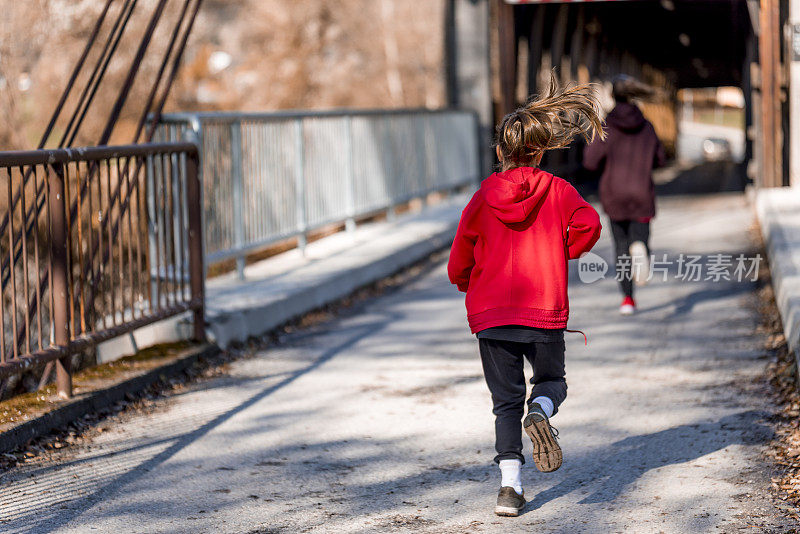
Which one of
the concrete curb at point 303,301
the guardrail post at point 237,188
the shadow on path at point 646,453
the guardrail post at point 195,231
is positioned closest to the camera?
the shadow on path at point 646,453

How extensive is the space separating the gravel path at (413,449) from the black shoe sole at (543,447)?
0.24 meters

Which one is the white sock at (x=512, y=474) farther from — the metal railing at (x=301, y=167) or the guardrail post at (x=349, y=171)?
the guardrail post at (x=349, y=171)

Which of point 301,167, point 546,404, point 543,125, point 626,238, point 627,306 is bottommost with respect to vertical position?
point 627,306

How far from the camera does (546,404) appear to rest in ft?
14.6

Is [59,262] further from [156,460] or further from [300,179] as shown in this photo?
[300,179]

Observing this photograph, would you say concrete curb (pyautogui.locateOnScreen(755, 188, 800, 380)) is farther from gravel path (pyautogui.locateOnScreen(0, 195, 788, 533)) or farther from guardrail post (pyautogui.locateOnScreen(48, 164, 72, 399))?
guardrail post (pyautogui.locateOnScreen(48, 164, 72, 399))

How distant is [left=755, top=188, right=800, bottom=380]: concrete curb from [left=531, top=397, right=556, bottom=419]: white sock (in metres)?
2.43

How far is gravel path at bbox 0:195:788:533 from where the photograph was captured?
448cm

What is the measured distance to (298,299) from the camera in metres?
9.20

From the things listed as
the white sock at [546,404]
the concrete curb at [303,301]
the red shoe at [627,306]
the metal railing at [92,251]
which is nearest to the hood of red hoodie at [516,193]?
the white sock at [546,404]

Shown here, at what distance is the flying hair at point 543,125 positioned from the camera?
14.2 feet

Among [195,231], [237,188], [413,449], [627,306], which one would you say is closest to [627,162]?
[627,306]

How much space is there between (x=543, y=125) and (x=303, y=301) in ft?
17.1

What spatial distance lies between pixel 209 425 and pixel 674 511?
2.63 meters
